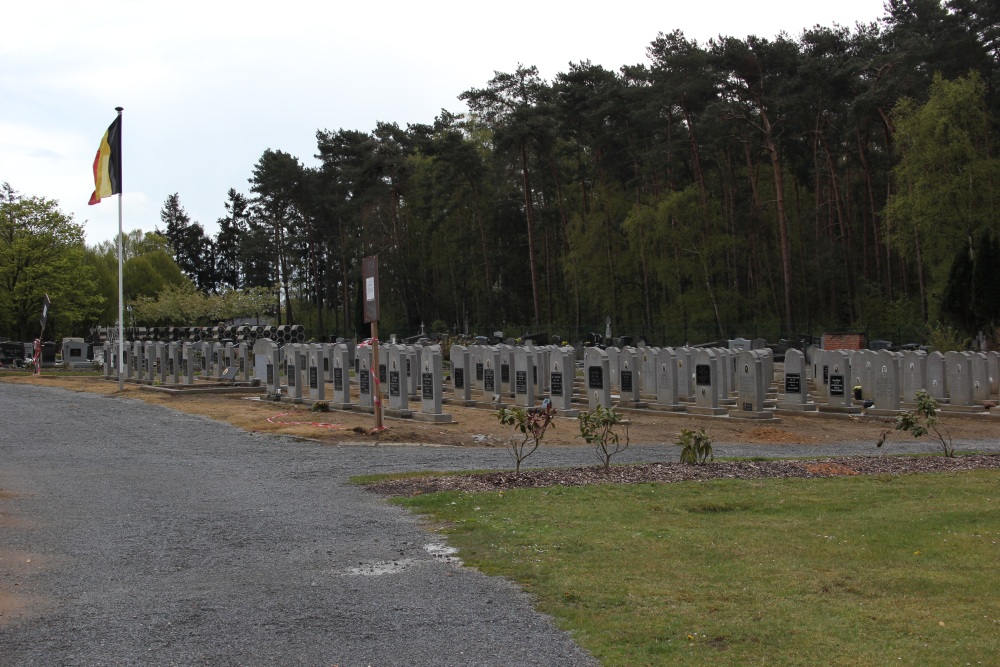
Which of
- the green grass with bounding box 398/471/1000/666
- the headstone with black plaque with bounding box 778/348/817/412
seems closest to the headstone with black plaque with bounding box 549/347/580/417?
the headstone with black plaque with bounding box 778/348/817/412

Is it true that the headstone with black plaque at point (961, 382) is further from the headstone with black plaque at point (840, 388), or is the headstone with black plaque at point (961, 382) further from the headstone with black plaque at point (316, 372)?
the headstone with black plaque at point (316, 372)

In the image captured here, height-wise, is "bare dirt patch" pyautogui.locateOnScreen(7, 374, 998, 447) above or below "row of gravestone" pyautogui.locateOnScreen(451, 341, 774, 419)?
below

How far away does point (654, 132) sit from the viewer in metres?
54.8

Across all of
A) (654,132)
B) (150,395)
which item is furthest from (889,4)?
(150,395)

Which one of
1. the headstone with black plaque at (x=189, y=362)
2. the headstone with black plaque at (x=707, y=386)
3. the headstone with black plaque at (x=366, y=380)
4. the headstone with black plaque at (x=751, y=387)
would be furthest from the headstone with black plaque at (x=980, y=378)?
the headstone with black plaque at (x=189, y=362)

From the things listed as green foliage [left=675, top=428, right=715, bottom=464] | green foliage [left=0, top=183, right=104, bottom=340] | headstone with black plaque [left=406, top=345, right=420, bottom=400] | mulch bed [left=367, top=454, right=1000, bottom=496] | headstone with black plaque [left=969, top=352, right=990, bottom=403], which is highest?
green foliage [left=0, top=183, right=104, bottom=340]

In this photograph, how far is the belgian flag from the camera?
3091 cm

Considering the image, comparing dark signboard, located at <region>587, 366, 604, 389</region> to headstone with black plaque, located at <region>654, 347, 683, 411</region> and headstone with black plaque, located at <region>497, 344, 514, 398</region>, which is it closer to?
headstone with black plaque, located at <region>654, 347, 683, 411</region>

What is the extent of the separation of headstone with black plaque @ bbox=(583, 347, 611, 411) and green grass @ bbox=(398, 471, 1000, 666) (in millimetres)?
11001

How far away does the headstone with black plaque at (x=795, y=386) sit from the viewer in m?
22.5

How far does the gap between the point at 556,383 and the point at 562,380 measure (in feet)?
0.72

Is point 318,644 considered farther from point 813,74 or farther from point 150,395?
point 813,74

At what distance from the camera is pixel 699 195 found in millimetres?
55844

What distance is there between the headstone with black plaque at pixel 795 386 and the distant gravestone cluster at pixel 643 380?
2 cm
